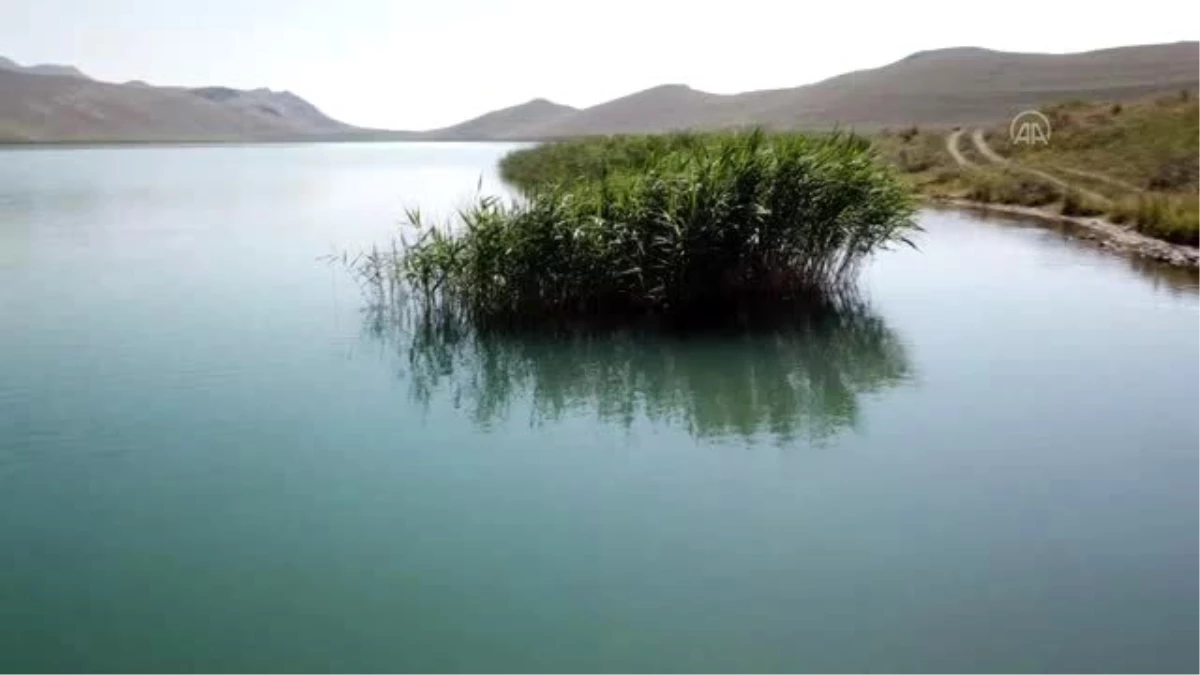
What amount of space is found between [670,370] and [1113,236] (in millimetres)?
12986

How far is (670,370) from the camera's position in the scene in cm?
1096

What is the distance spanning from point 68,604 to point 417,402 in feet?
14.3

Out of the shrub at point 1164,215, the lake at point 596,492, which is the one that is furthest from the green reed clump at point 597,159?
the shrub at point 1164,215

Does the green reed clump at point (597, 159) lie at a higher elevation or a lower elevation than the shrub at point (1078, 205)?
higher

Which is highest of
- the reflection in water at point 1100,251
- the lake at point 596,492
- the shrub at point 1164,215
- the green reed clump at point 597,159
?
the green reed clump at point 597,159

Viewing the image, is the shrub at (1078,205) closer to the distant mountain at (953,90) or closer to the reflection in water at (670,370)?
the reflection in water at (670,370)

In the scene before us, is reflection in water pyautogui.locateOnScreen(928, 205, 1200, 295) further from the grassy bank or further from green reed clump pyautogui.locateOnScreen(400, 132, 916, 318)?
green reed clump pyautogui.locateOnScreen(400, 132, 916, 318)

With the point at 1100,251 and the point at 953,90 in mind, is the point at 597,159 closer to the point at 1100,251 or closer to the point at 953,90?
the point at 1100,251

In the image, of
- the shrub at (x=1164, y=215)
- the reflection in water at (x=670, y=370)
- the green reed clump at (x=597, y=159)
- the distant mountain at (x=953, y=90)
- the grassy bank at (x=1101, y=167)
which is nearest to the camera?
the reflection in water at (x=670, y=370)

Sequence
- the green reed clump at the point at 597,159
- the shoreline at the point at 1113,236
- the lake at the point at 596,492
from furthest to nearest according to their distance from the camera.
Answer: the shoreline at the point at 1113,236
the green reed clump at the point at 597,159
the lake at the point at 596,492

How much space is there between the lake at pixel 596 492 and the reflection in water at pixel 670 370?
2.1 inches

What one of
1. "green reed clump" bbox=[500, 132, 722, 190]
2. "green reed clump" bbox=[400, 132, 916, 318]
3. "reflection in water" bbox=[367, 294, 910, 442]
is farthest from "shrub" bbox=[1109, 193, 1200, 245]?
"reflection in water" bbox=[367, 294, 910, 442]
